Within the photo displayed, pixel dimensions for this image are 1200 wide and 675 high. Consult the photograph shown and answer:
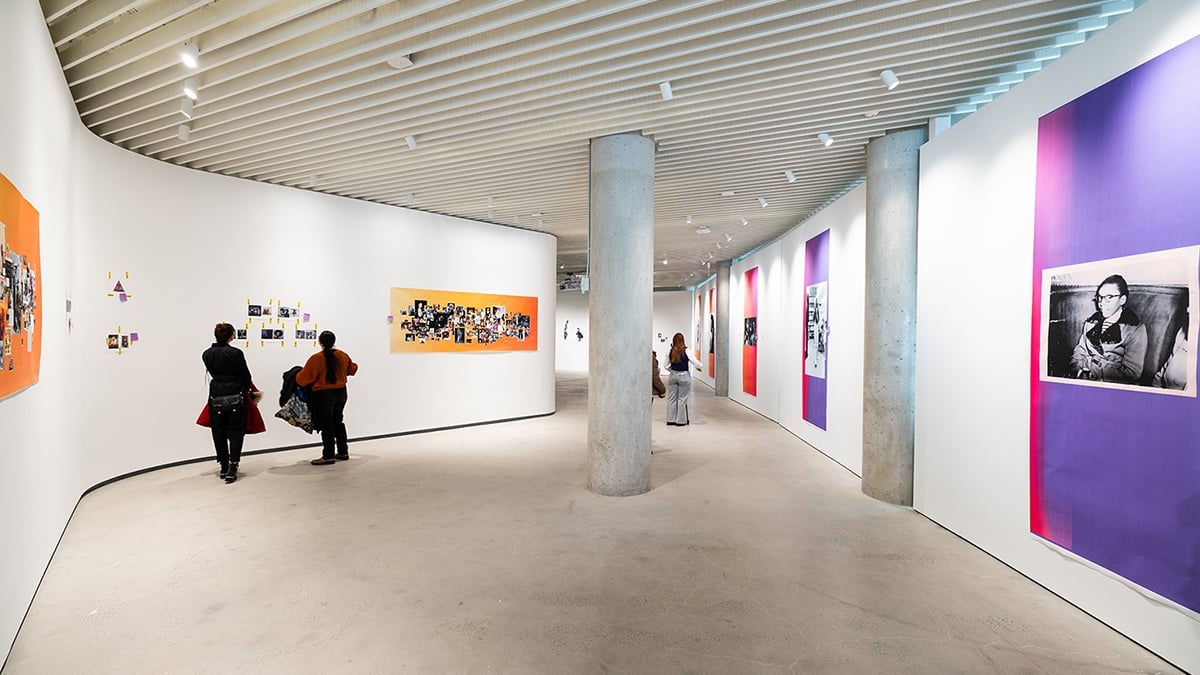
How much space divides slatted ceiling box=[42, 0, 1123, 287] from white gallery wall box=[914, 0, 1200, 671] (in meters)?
0.47

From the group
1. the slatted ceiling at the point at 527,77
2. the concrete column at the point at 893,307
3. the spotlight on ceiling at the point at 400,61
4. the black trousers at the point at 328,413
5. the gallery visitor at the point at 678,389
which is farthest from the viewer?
the gallery visitor at the point at 678,389

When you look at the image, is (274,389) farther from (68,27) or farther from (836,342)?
(836,342)

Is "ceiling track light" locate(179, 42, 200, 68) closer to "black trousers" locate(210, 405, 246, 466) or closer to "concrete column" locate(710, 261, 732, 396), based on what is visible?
"black trousers" locate(210, 405, 246, 466)

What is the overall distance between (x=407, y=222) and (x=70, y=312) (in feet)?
14.7

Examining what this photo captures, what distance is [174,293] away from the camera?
689cm

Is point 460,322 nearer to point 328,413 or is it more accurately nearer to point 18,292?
point 328,413

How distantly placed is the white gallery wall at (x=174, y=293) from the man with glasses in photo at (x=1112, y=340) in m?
5.90

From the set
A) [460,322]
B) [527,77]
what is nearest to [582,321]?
[460,322]

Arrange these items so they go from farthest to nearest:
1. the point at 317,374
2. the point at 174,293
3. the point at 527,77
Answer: the point at 317,374 → the point at 174,293 → the point at 527,77

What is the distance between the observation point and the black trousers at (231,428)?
627 centimetres

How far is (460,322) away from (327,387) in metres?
2.92

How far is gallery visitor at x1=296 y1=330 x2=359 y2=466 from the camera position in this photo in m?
Answer: 7.01

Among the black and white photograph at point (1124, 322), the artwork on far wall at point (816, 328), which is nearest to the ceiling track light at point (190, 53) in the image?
the black and white photograph at point (1124, 322)

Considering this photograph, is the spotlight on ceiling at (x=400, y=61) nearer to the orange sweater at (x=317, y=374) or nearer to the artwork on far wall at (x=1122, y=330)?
the orange sweater at (x=317, y=374)
